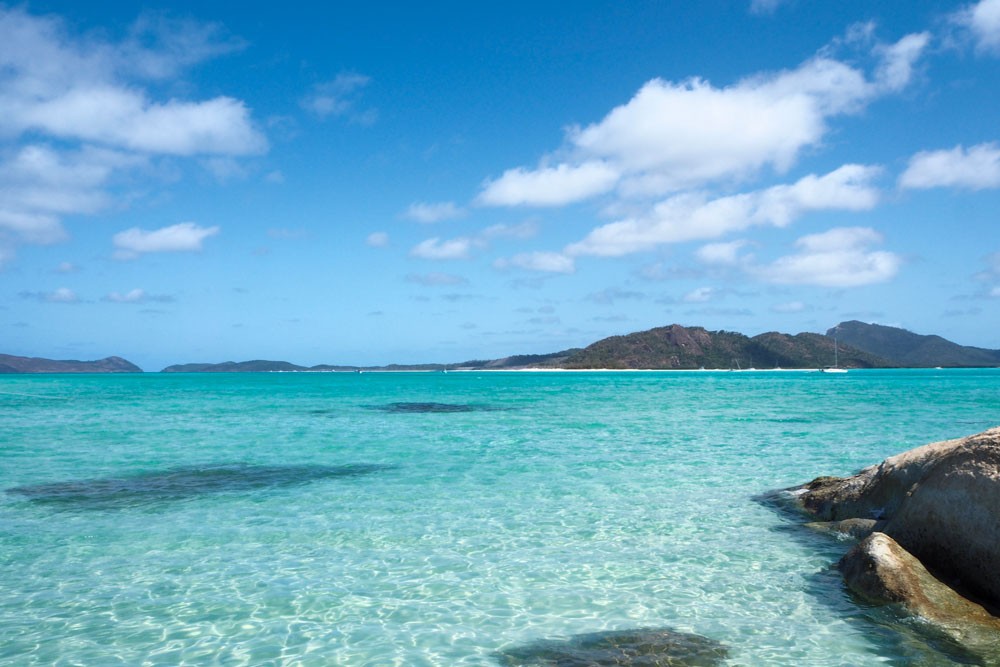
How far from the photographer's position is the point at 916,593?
26.1 feet

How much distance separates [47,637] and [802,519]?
38.7ft

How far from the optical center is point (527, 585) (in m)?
9.04

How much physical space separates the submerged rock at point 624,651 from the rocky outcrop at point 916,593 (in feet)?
8.20

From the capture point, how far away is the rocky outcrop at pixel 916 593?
7219 millimetres

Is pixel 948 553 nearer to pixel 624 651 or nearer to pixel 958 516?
pixel 958 516

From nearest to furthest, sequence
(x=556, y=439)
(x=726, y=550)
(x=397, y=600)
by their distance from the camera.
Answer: (x=397, y=600) → (x=726, y=550) → (x=556, y=439)

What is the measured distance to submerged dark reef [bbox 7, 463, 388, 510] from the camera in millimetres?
14938

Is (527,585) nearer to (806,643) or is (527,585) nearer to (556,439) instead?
(806,643)

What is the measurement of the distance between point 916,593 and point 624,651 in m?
3.79

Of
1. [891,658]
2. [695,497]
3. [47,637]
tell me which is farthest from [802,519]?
[47,637]

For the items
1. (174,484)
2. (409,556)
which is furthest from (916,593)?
(174,484)

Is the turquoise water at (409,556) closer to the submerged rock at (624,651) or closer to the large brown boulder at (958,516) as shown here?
the submerged rock at (624,651)

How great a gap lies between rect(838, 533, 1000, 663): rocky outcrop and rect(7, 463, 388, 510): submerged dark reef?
12.8 m

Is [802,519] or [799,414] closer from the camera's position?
[802,519]
